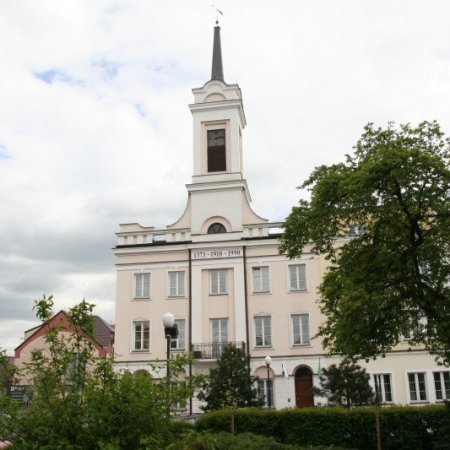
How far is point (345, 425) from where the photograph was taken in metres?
19.3

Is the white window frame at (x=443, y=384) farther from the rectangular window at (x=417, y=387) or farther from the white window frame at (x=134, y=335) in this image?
the white window frame at (x=134, y=335)

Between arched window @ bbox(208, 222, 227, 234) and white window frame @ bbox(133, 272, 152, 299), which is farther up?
arched window @ bbox(208, 222, 227, 234)

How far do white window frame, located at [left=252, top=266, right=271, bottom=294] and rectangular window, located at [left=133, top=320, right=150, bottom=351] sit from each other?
7520 millimetres

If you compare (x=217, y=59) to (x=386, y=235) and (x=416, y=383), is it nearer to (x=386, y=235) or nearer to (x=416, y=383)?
(x=416, y=383)

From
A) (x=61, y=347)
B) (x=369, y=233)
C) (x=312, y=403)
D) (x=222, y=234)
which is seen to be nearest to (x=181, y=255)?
(x=222, y=234)

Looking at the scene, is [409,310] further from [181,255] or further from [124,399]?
[181,255]

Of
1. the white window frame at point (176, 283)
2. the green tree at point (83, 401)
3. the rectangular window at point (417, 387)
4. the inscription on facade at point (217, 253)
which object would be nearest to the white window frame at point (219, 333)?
the white window frame at point (176, 283)

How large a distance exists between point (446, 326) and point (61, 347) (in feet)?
43.5

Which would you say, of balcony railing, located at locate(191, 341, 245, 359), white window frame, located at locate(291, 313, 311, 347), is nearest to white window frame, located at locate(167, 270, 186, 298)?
balcony railing, located at locate(191, 341, 245, 359)

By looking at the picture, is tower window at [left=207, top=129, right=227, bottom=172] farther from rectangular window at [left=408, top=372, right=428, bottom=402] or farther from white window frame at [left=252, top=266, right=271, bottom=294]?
rectangular window at [left=408, top=372, right=428, bottom=402]

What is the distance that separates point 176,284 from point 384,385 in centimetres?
1449

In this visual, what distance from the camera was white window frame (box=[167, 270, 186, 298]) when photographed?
3672 cm

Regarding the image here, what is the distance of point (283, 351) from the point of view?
34.5 m

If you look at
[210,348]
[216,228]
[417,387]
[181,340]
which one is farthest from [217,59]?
[417,387]
